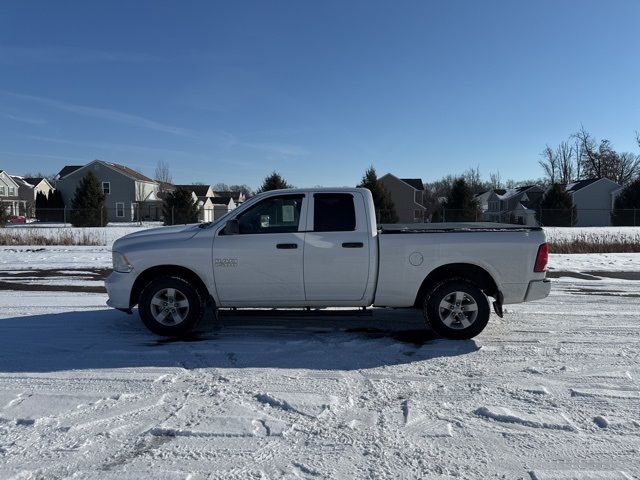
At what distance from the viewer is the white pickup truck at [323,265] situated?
5977mm

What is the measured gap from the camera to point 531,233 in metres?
6.04

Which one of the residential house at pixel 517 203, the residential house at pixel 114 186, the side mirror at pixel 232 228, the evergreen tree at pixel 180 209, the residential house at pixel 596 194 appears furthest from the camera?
the residential house at pixel 517 203

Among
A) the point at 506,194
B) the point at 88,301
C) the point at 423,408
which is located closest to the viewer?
the point at 423,408

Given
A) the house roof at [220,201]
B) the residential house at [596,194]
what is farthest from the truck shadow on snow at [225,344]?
the house roof at [220,201]

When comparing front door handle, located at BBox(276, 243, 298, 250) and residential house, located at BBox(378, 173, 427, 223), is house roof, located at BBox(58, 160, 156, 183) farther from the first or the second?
front door handle, located at BBox(276, 243, 298, 250)

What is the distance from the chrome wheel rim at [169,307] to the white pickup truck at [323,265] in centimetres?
1

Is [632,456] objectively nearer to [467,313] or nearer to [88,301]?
[467,313]

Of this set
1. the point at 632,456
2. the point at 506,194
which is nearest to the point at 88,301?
the point at 632,456

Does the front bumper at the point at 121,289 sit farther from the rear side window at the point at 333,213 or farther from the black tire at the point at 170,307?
the rear side window at the point at 333,213

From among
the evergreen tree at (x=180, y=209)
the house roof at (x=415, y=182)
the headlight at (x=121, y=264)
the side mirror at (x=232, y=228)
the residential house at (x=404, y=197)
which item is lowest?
the headlight at (x=121, y=264)

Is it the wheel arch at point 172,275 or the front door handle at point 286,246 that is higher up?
the front door handle at point 286,246

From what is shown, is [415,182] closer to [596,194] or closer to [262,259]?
[596,194]

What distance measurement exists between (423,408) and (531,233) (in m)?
3.07

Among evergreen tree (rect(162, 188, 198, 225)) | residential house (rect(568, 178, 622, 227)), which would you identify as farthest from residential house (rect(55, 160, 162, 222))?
residential house (rect(568, 178, 622, 227))
